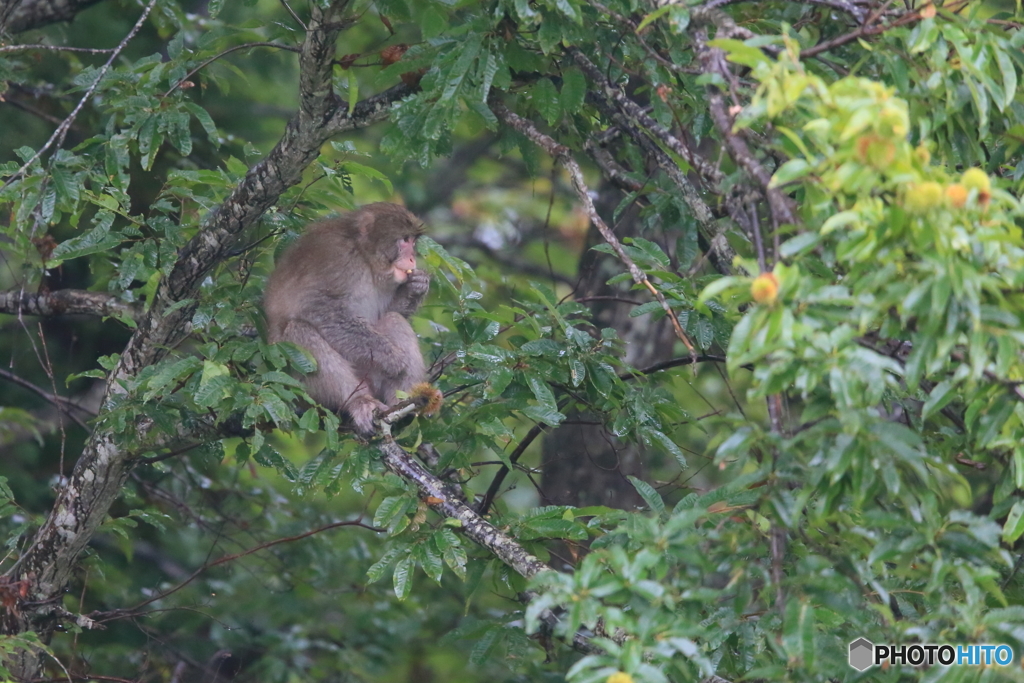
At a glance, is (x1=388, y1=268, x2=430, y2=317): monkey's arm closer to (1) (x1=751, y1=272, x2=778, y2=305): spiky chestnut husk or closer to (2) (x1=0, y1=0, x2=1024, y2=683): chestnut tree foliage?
(2) (x1=0, y1=0, x2=1024, y2=683): chestnut tree foliage

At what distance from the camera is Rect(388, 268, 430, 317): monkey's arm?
6230 millimetres

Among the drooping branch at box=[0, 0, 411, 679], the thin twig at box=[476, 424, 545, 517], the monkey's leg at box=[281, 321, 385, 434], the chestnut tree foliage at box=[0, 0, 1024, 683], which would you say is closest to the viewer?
the chestnut tree foliage at box=[0, 0, 1024, 683]

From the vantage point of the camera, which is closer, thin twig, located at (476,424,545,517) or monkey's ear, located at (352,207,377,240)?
thin twig, located at (476,424,545,517)

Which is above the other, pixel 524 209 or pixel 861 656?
pixel 861 656

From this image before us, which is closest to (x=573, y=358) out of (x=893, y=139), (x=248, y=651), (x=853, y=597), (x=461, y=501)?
(x=461, y=501)

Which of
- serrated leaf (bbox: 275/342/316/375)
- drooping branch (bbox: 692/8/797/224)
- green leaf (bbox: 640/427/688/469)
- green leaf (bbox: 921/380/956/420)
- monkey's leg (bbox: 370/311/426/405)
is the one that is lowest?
monkey's leg (bbox: 370/311/426/405)

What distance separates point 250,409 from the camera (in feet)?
A: 12.7

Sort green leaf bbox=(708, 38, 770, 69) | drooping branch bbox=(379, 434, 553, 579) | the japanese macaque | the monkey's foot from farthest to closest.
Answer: the japanese macaque
the monkey's foot
drooping branch bbox=(379, 434, 553, 579)
green leaf bbox=(708, 38, 770, 69)

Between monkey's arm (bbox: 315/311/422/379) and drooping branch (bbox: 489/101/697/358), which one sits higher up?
drooping branch (bbox: 489/101/697/358)

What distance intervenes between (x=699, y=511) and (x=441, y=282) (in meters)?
2.91

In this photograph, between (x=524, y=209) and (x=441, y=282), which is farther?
(x=524, y=209)

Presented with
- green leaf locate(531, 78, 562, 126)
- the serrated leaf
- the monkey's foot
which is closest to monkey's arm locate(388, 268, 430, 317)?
the monkey's foot

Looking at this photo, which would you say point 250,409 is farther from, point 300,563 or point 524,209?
point 524,209

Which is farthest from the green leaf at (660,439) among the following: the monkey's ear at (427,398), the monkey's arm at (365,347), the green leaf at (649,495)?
the monkey's arm at (365,347)
